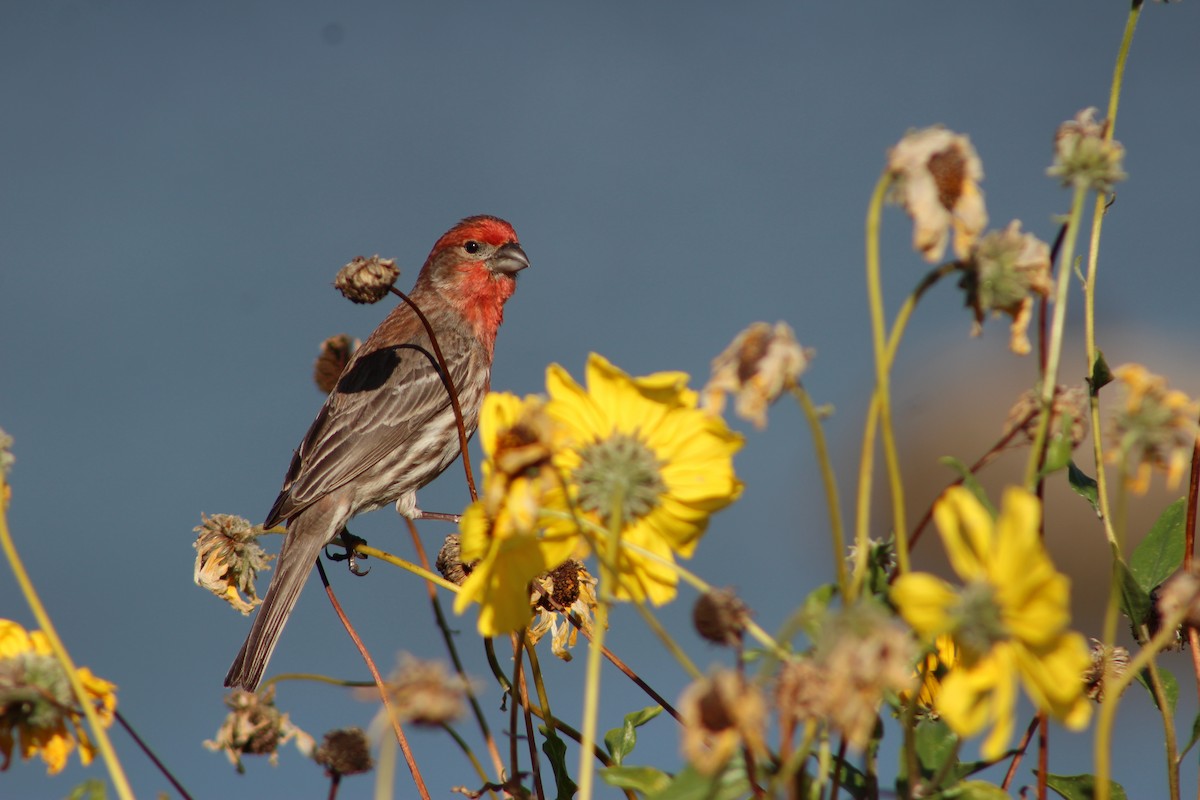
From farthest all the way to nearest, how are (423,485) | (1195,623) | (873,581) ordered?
1. (423,485)
2. (1195,623)
3. (873,581)

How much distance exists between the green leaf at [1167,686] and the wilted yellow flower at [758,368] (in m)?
0.75

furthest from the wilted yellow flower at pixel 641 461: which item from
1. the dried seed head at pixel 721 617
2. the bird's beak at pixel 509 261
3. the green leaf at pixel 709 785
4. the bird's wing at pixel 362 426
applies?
the bird's beak at pixel 509 261

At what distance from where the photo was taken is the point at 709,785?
1004 millimetres

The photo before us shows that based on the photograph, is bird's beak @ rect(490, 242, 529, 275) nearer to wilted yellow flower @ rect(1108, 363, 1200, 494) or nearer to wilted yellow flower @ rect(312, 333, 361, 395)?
wilted yellow flower @ rect(312, 333, 361, 395)

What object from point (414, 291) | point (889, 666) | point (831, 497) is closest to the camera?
point (889, 666)

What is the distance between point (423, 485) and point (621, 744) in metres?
3.74

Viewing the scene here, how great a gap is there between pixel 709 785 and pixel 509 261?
5.32 m

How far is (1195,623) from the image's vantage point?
55.8 inches

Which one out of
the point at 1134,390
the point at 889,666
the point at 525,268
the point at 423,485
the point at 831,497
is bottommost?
the point at 889,666

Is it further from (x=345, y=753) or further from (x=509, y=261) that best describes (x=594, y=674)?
(x=509, y=261)

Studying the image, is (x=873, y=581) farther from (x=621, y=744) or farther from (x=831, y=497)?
(x=621, y=744)

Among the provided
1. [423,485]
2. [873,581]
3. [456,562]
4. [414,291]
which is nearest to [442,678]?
[873,581]

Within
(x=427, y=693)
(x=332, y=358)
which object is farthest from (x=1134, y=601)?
(x=332, y=358)

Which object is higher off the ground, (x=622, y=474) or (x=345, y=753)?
(x=622, y=474)
